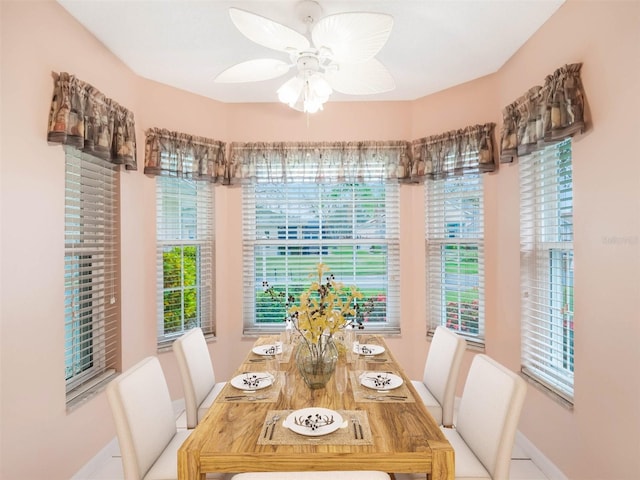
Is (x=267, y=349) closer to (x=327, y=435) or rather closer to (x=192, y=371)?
(x=192, y=371)

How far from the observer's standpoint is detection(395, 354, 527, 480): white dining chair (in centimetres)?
151

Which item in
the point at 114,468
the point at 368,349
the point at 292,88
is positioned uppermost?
the point at 292,88

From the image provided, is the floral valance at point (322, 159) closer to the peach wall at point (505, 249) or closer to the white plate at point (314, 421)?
the peach wall at point (505, 249)

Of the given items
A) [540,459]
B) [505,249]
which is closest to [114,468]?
[540,459]

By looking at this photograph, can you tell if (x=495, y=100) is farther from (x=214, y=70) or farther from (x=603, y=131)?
(x=214, y=70)

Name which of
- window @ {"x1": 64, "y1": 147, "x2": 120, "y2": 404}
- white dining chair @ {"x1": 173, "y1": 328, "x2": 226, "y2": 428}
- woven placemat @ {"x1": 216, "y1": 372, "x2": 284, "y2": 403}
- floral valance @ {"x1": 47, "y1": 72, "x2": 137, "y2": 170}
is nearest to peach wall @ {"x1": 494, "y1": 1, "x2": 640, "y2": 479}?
woven placemat @ {"x1": 216, "y1": 372, "x2": 284, "y2": 403}

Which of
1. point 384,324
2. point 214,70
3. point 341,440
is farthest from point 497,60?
point 341,440

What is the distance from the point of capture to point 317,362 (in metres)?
1.87

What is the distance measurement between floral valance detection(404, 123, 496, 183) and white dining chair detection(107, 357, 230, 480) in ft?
8.39

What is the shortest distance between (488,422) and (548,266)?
132 cm

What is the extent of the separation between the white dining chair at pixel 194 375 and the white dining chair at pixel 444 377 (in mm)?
Answer: 1255

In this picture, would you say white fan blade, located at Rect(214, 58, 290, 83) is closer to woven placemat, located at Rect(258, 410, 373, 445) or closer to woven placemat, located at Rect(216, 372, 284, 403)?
woven placemat, located at Rect(216, 372, 284, 403)

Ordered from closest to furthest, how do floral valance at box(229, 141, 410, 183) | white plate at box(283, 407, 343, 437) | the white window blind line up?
white plate at box(283, 407, 343, 437), the white window blind, floral valance at box(229, 141, 410, 183)

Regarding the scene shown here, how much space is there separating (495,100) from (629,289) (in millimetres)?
1812
